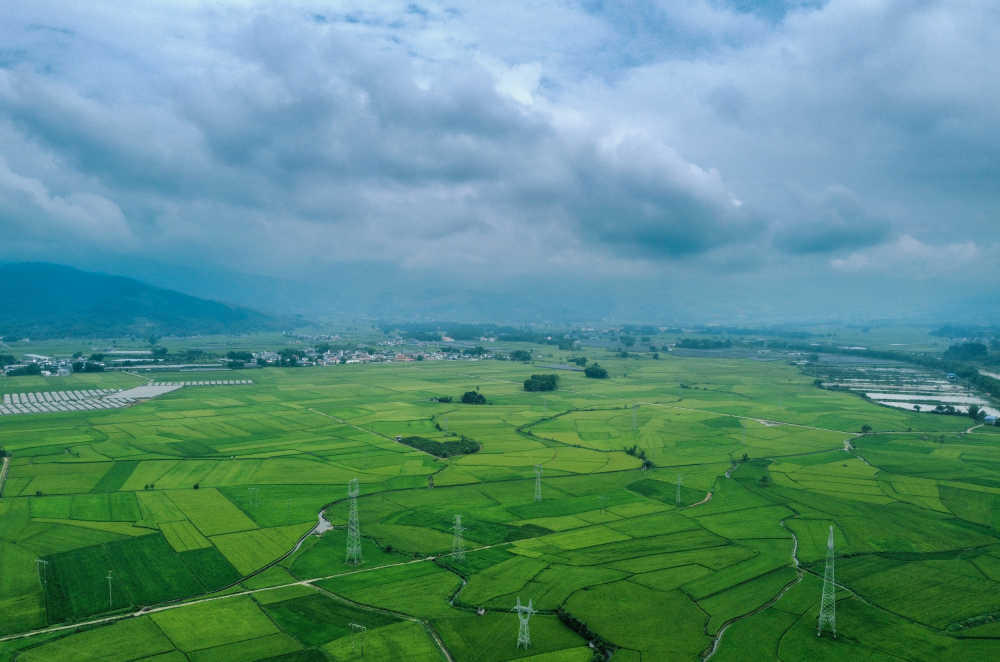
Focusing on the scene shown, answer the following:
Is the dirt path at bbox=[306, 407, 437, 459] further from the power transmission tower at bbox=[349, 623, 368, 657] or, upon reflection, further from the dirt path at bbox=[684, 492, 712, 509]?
the power transmission tower at bbox=[349, 623, 368, 657]

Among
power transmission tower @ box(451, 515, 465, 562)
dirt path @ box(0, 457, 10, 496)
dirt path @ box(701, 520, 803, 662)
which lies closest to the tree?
dirt path @ box(0, 457, 10, 496)

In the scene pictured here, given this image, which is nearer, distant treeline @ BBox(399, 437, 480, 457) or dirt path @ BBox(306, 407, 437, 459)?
distant treeline @ BBox(399, 437, 480, 457)

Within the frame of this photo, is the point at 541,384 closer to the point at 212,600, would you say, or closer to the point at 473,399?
the point at 473,399

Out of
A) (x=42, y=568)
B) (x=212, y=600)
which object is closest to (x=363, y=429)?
(x=42, y=568)

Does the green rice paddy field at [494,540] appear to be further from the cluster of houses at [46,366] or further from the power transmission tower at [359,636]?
the cluster of houses at [46,366]

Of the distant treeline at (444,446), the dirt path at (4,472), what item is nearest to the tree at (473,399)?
the distant treeline at (444,446)

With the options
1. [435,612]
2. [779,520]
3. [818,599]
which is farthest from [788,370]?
[435,612]
